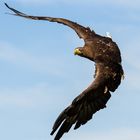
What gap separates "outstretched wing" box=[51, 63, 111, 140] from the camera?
23125mm

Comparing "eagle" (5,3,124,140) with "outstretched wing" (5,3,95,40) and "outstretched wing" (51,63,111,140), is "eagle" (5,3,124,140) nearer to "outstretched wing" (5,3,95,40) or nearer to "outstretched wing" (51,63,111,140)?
"outstretched wing" (51,63,111,140)

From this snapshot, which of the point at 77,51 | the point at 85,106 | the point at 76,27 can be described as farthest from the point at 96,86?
the point at 76,27

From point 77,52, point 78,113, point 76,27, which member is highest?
point 76,27

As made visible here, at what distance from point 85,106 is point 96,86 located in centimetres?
104

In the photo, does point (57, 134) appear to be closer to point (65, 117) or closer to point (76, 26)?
point (65, 117)

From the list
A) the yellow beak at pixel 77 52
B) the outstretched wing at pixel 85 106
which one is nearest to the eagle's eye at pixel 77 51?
the yellow beak at pixel 77 52

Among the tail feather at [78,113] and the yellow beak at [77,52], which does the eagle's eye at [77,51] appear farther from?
the tail feather at [78,113]

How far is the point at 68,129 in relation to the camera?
913 inches

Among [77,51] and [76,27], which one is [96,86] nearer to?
[77,51]

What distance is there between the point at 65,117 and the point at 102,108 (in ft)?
5.31

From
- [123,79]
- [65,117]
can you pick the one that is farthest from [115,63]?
[65,117]

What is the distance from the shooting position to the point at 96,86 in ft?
76.5

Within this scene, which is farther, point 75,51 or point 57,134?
point 75,51

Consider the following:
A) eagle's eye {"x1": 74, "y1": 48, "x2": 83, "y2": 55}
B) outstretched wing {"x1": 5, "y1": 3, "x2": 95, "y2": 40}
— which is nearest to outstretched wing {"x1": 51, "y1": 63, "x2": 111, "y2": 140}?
eagle's eye {"x1": 74, "y1": 48, "x2": 83, "y2": 55}
